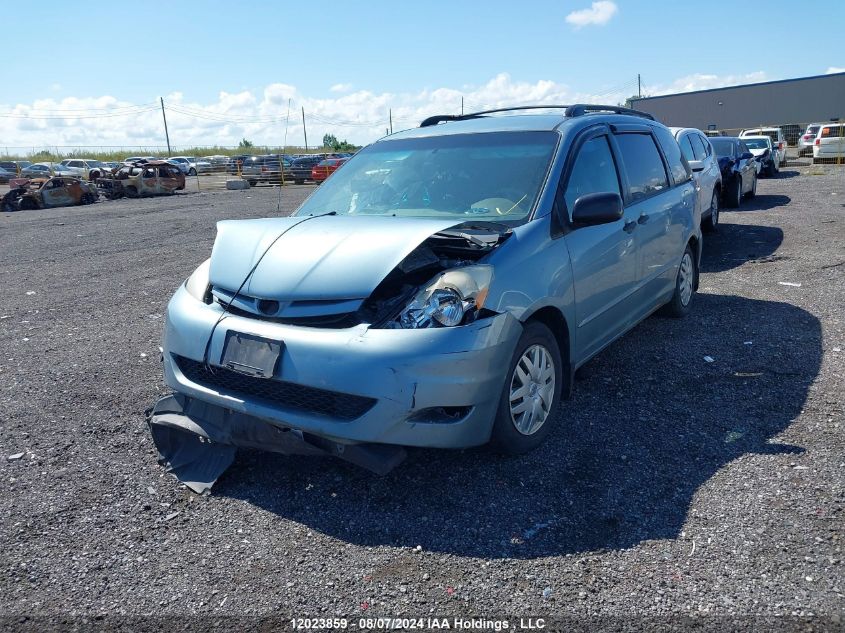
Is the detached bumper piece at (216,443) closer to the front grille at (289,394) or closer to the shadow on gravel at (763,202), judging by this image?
the front grille at (289,394)

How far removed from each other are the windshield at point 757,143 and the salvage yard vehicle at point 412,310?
69.8 ft

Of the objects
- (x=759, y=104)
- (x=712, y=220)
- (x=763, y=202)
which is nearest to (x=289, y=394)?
(x=712, y=220)

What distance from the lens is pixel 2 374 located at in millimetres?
5457

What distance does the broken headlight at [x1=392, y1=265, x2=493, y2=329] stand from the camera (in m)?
3.21

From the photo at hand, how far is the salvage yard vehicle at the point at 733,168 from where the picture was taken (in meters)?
13.8

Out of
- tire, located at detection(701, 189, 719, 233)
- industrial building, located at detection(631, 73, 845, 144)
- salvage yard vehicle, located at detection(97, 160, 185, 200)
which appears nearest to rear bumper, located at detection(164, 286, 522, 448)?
tire, located at detection(701, 189, 719, 233)

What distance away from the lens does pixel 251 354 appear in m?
3.30

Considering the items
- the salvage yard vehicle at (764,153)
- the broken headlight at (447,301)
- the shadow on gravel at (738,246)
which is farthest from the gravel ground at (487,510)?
the salvage yard vehicle at (764,153)

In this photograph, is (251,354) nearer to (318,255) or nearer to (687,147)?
(318,255)

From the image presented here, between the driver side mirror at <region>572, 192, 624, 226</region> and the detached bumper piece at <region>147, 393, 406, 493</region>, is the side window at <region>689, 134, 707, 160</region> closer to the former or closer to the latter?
the driver side mirror at <region>572, 192, 624, 226</region>

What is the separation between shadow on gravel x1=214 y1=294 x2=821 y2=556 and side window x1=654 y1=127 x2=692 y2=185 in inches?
74.0

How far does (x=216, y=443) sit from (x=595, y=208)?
246 centimetres

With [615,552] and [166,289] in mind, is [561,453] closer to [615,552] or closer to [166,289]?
[615,552]

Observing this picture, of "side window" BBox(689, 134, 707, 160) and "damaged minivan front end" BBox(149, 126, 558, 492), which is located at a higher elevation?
"side window" BBox(689, 134, 707, 160)
